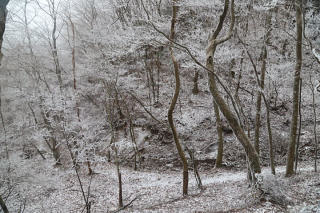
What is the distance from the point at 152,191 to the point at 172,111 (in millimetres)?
4314

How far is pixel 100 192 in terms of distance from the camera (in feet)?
35.7

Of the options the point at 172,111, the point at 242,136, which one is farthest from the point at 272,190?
the point at 172,111

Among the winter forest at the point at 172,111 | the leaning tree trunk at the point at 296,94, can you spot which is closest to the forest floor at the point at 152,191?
the winter forest at the point at 172,111

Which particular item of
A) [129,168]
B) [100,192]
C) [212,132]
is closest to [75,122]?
[100,192]

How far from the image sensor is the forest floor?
5.86m

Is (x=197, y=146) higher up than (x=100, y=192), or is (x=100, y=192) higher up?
(x=197, y=146)

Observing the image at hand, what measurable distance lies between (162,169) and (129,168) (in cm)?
231

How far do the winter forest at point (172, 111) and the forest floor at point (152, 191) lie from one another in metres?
0.06

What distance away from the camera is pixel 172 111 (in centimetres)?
794

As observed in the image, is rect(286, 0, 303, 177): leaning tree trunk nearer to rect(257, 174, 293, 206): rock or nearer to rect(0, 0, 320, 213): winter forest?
rect(0, 0, 320, 213): winter forest

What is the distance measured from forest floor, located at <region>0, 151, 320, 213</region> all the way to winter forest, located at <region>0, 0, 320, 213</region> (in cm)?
6

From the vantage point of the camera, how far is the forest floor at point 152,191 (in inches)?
231

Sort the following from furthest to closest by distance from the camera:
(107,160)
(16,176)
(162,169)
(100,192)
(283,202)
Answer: (107,160) → (162,169) → (100,192) → (16,176) → (283,202)

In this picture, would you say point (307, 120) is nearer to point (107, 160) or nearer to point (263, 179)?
point (263, 179)
